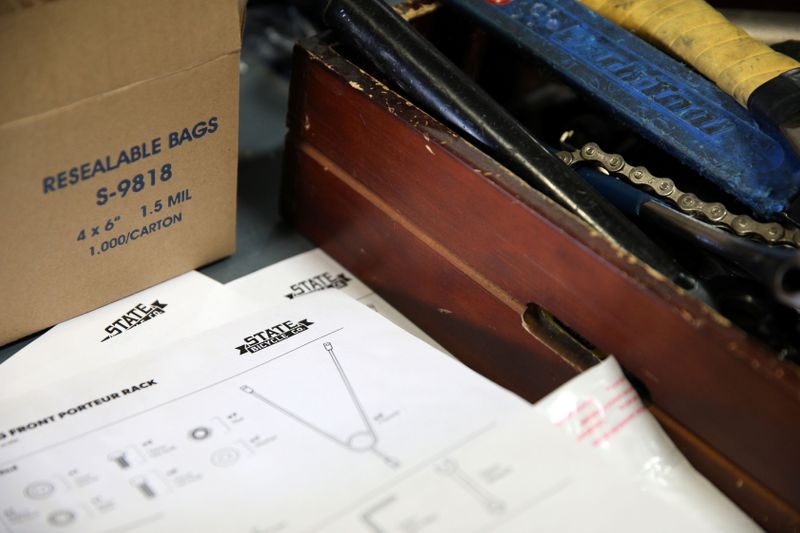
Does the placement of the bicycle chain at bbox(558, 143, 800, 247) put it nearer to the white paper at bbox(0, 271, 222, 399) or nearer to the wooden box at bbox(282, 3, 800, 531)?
the wooden box at bbox(282, 3, 800, 531)

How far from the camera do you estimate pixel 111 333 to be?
2.17ft

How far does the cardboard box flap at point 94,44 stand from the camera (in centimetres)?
50

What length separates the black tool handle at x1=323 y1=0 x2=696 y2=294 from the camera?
22.8 inches

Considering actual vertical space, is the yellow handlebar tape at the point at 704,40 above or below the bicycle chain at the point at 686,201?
above

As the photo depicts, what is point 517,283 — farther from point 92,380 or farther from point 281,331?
point 92,380

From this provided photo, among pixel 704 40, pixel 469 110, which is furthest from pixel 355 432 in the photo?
pixel 704 40

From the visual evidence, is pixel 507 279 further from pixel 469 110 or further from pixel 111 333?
pixel 111 333

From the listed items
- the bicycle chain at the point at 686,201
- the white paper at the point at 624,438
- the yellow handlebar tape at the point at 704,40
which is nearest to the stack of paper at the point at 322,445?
the white paper at the point at 624,438

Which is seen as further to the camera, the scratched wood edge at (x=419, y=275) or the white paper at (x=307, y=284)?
the white paper at (x=307, y=284)

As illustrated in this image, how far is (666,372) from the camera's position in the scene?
A: 1.77ft

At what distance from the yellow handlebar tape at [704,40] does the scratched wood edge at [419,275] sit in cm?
25

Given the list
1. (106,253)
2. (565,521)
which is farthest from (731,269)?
(106,253)

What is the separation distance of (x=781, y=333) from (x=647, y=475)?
0.39ft

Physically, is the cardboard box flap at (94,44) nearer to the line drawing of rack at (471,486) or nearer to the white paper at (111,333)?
the white paper at (111,333)
